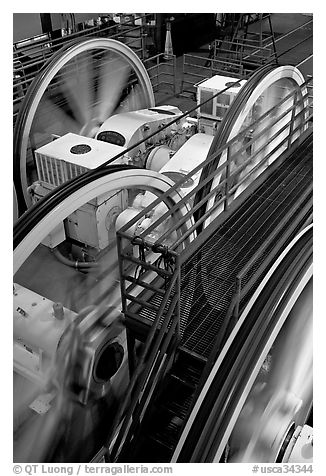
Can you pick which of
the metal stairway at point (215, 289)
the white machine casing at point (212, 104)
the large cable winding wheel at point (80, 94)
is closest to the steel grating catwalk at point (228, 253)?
the metal stairway at point (215, 289)

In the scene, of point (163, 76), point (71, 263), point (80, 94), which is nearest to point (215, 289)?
point (71, 263)

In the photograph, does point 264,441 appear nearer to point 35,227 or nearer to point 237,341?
point 237,341

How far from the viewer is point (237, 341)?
2912 mm

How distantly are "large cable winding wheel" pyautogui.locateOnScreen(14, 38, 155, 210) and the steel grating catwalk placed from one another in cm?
290

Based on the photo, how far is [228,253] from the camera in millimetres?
4031

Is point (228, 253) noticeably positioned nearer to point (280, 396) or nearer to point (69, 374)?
point (280, 396)

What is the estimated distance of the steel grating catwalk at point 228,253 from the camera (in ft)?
11.7

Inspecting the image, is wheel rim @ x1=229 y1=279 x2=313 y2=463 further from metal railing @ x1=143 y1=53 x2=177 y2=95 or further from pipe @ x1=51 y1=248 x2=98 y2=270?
metal railing @ x1=143 y1=53 x2=177 y2=95

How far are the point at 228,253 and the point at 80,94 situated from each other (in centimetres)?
434

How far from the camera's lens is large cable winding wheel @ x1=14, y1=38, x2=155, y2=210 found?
20.6 ft

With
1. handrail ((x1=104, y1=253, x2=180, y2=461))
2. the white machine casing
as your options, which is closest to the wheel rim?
handrail ((x1=104, y1=253, x2=180, y2=461))

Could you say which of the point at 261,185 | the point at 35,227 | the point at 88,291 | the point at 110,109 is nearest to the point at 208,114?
the point at 110,109

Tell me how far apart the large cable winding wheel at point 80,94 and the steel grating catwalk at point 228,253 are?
9.51ft

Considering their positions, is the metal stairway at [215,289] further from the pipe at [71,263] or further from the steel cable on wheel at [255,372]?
the pipe at [71,263]
